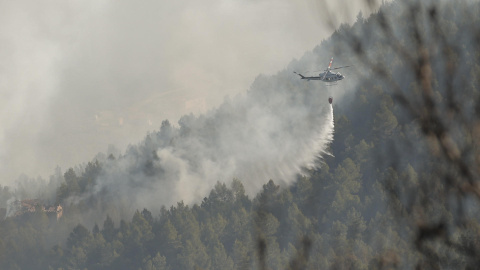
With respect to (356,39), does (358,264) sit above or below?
below

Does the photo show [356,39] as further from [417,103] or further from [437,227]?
[437,227]

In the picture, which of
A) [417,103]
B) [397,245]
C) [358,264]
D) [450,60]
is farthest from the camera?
[397,245]

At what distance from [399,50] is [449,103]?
3196 mm

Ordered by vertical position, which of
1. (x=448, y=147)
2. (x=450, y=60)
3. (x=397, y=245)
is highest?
(x=450, y=60)

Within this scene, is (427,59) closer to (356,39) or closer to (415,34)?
(415,34)

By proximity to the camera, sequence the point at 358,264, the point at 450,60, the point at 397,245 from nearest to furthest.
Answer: the point at 450,60 → the point at 358,264 → the point at 397,245

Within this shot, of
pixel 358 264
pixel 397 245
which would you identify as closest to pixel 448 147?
pixel 358 264

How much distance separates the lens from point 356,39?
1165 inches

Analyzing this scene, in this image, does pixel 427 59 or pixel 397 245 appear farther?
pixel 397 245

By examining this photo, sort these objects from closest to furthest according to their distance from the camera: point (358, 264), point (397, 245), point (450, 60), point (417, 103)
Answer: point (450, 60) < point (417, 103) < point (358, 264) < point (397, 245)

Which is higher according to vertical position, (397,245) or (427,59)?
(427,59)

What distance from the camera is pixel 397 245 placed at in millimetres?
188750

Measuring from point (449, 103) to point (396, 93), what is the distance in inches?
94.7

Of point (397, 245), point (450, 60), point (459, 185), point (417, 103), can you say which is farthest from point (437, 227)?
point (397, 245)
